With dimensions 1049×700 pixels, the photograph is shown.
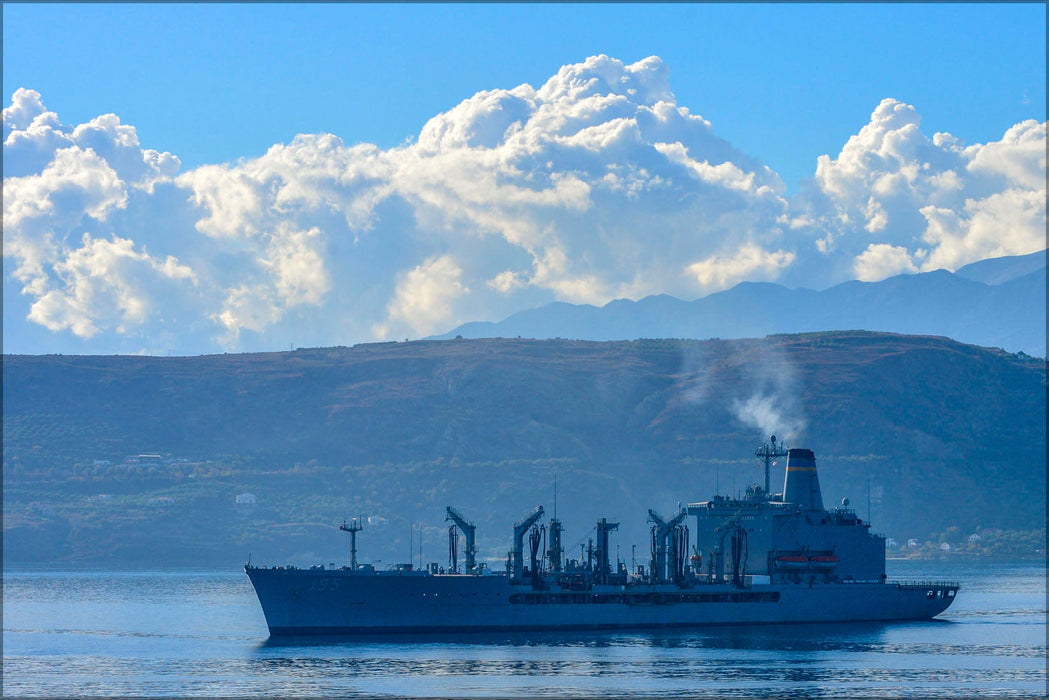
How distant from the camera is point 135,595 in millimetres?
158125

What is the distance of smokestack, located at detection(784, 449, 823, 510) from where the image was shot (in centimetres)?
11112

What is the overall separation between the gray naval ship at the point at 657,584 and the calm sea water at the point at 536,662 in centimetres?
153

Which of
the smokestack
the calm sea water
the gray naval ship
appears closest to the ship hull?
the gray naval ship

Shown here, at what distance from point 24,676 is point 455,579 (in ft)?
85.5

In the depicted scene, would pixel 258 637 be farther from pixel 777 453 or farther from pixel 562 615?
pixel 777 453

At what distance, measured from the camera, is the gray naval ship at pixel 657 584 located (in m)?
92.4

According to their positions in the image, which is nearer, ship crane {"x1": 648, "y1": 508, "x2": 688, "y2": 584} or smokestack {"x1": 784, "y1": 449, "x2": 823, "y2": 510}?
ship crane {"x1": 648, "y1": 508, "x2": 688, "y2": 584}

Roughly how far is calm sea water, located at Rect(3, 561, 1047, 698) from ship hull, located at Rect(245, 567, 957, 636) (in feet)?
4.24

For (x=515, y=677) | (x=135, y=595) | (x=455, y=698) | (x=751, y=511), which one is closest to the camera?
(x=455, y=698)

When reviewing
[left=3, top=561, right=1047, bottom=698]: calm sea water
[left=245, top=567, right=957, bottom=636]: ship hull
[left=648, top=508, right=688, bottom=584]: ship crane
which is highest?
[left=648, top=508, right=688, bottom=584]: ship crane

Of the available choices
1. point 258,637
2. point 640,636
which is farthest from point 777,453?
point 258,637

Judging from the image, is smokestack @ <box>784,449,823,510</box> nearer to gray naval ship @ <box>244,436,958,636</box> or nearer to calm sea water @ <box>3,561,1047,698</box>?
gray naval ship @ <box>244,436,958,636</box>

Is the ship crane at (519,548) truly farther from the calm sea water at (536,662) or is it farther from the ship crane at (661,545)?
the ship crane at (661,545)

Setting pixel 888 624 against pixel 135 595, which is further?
pixel 135 595
